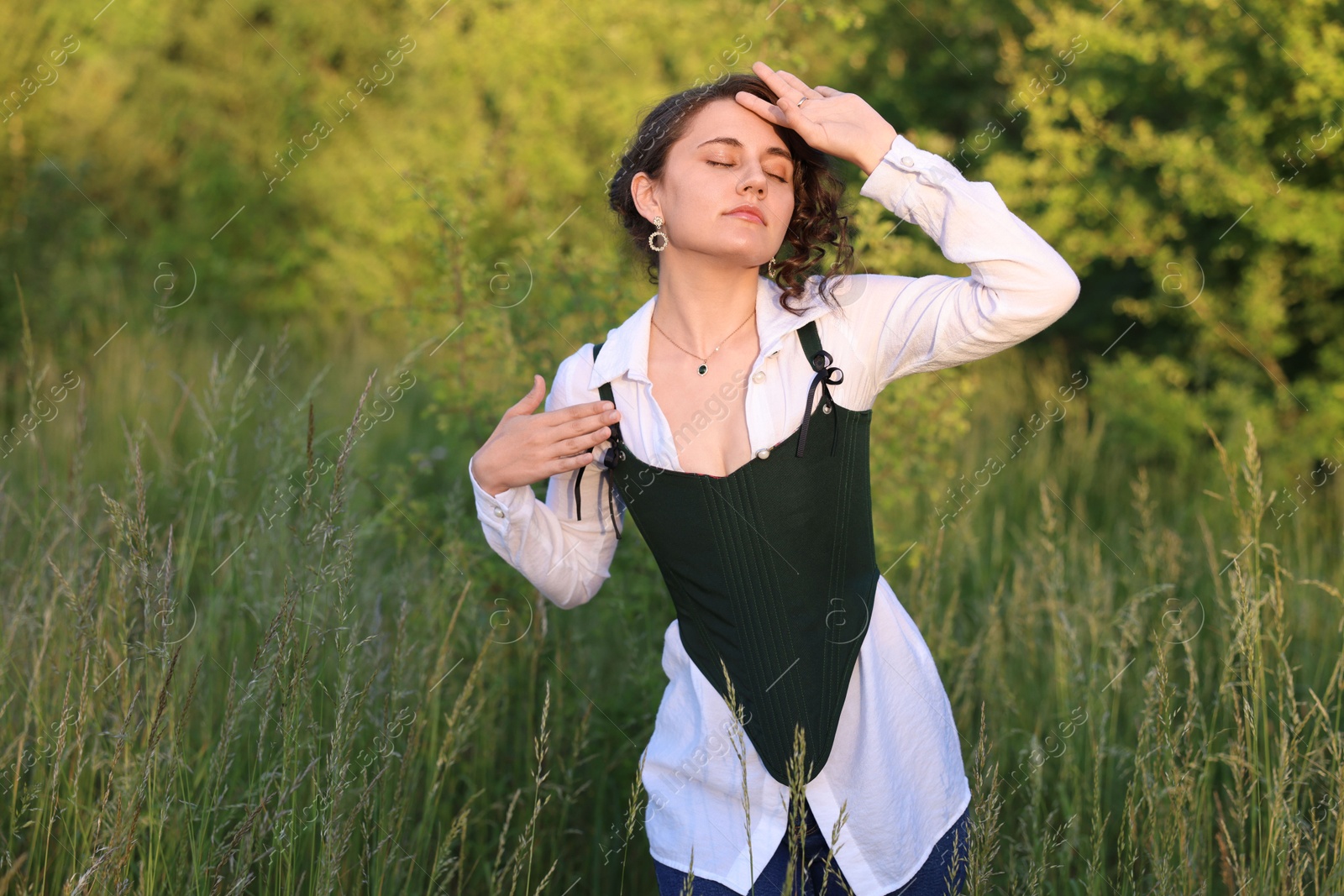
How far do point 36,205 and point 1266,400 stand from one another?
286 inches

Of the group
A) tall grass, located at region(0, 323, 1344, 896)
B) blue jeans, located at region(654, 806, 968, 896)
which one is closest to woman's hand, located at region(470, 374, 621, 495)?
tall grass, located at region(0, 323, 1344, 896)

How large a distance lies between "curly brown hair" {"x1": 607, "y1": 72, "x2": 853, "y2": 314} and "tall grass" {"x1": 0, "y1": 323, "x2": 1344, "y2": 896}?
744 mm

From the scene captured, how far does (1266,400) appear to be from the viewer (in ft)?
18.3

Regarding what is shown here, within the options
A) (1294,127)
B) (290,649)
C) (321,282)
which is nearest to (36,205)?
(321,282)

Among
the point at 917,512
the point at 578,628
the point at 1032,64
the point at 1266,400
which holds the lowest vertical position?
the point at 1266,400

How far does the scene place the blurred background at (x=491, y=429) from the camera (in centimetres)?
199

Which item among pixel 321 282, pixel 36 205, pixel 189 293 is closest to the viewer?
pixel 36 205

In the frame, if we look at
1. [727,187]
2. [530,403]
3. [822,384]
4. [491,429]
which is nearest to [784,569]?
[822,384]

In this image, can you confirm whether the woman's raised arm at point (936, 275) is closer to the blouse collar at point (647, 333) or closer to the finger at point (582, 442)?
the blouse collar at point (647, 333)

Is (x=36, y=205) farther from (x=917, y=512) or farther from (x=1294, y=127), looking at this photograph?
(x=1294, y=127)

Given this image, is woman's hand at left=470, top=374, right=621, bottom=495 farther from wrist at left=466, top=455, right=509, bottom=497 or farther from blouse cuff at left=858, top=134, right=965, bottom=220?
blouse cuff at left=858, top=134, right=965, bottom=220

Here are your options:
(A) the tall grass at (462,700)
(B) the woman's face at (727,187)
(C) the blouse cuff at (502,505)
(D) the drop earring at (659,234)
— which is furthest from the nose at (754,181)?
(A) the tall grass at (462,700)

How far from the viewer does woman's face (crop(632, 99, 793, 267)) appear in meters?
1.85

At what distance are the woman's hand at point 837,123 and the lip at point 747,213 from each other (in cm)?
15
